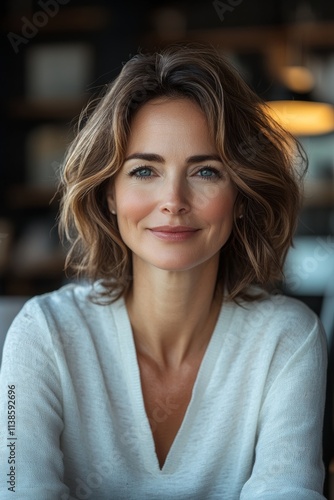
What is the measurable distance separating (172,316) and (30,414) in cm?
39

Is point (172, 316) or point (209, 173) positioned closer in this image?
point (209, 173)

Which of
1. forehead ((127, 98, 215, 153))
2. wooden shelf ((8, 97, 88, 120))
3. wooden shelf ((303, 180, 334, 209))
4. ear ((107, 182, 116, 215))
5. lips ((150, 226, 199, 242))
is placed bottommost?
wooden shelf ((303, 180, 334, 209))

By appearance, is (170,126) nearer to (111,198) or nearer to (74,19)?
(111,198)

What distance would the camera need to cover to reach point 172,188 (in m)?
1.55

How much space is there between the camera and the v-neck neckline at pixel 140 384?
1600 mm

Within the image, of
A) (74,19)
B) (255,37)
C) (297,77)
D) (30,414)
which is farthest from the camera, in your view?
(255,37)

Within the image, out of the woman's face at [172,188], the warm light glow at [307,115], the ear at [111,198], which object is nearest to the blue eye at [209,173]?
the woman's face at [172,188]

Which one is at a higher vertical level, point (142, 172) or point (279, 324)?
point (142, 172)

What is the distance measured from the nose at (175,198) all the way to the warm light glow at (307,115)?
2.73 meters

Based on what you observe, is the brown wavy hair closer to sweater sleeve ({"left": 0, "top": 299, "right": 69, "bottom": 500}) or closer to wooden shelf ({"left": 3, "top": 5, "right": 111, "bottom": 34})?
sweater sleeve ({"left": 0, "top": 299, "right": 69, "bottom": 500})

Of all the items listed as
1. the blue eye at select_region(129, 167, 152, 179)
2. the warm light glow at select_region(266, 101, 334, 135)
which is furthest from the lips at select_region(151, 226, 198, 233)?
the warm light glow at select_region(266, 101, 334, 135)

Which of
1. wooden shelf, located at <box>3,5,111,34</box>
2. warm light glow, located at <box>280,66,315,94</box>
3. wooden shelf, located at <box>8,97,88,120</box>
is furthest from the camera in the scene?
wooden shelf, located at <box>8,97,88,120</box>

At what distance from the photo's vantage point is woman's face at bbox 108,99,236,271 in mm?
1571

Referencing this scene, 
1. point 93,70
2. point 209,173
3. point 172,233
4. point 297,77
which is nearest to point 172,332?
point 172,233
